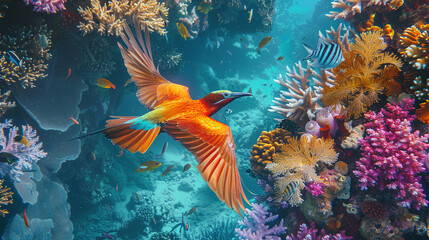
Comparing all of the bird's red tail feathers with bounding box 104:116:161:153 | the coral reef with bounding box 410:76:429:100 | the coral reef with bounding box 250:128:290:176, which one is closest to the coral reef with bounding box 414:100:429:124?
the coral reef with bounding box 410:76:429:100

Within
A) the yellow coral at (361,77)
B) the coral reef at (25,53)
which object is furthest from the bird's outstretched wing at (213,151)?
the coral reef at (25,53)

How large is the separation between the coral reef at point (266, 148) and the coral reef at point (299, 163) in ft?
1.48

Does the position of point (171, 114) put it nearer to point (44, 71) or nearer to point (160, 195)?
point (44, 71)

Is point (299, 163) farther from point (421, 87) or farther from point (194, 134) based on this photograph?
point (194, 134)

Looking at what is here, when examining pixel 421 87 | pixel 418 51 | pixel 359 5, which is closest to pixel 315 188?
pixel 421 87

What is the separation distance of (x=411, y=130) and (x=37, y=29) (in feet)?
20.9

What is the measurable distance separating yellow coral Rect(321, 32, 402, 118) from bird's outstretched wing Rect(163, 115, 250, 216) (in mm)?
1912

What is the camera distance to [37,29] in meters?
3.69

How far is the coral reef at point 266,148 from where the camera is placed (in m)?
3.29

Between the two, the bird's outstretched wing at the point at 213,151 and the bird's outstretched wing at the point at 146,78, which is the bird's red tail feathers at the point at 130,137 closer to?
the bird's outstretched wing at the point at 213,151

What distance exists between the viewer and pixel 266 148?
3.38 m

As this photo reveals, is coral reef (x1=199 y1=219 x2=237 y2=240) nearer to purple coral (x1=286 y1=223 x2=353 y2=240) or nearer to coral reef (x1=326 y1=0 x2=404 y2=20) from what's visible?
purple coral (x1=286 y1=223 x2=353 y2=240)

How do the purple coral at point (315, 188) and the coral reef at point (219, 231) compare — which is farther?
the coral reef at point (219, 231)

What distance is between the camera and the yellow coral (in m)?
2.49
